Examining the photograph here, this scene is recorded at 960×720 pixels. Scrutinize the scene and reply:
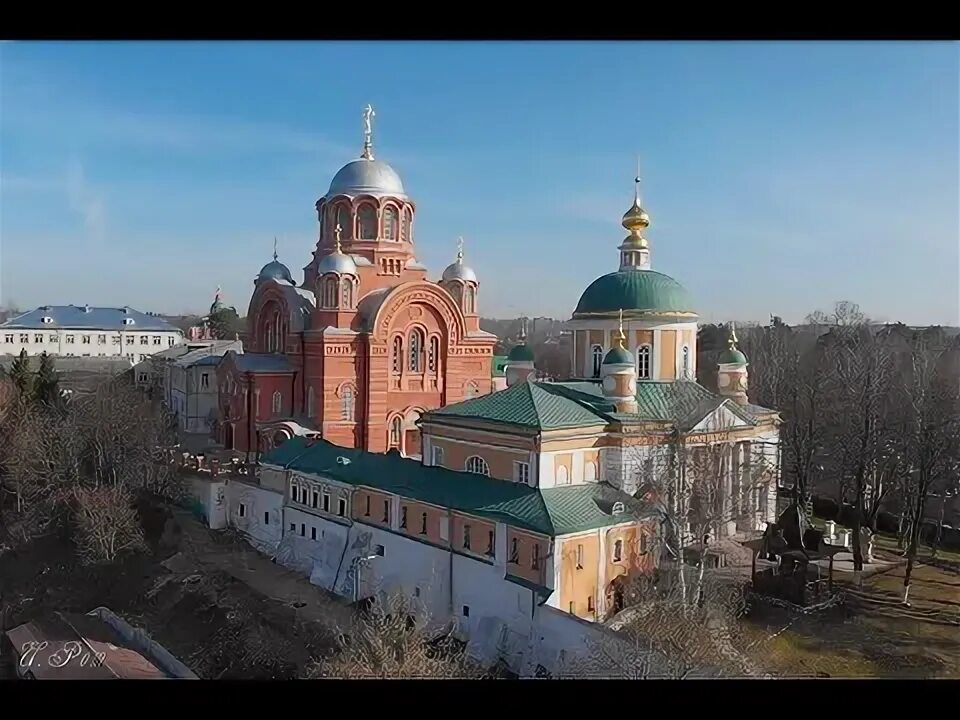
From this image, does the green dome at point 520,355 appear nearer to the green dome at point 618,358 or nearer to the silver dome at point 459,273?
the silver dome at point 459,273

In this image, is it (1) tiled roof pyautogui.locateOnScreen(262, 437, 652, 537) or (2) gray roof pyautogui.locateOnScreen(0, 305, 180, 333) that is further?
(2) gray roof pyautogui.locateOnScreen(0, 305, 180, 333)

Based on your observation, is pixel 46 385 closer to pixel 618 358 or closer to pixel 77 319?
pixel 77 319

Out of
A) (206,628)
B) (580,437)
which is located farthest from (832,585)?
(206,628)

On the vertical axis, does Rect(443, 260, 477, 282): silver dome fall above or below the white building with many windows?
above

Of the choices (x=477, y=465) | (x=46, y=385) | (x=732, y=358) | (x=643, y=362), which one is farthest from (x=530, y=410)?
(x=46, y=385)

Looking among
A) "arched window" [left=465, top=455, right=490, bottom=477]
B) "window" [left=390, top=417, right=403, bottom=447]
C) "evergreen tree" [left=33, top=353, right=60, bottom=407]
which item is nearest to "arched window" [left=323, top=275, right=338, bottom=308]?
"window" [left=390, top=417, right=403, bottom=447]

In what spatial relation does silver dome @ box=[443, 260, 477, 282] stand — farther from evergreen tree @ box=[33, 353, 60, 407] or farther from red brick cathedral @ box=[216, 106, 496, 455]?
evergreen tree @ box=[33, 353, 60, 407]
